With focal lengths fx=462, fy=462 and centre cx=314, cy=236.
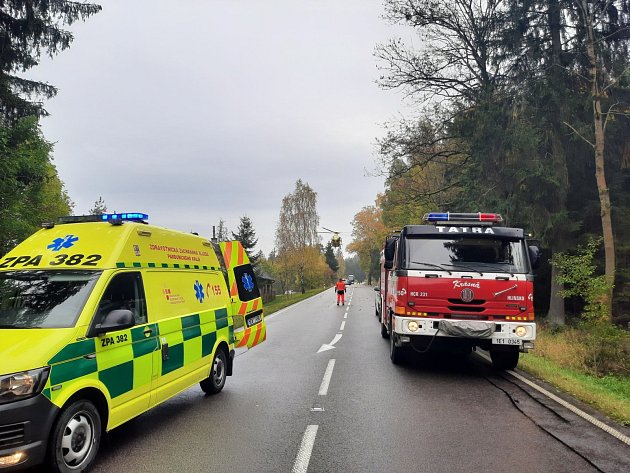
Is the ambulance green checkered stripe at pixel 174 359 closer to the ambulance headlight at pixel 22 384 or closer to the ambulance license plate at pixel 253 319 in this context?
the ambulance headlight at pixel 22 384

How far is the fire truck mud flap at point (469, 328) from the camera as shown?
7715 mm

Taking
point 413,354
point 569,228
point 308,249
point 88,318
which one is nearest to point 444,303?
point 413,354

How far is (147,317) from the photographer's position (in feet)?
16.7

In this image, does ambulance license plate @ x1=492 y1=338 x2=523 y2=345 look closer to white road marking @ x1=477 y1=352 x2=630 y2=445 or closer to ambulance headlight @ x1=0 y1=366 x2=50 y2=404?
white road marking @ x1=477 y1=352 x2=630 y2=445

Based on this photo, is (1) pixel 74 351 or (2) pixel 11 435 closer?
(2) pixel 11 435

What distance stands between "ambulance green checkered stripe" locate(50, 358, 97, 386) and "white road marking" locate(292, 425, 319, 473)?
2039 millimetres

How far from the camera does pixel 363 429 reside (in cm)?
534

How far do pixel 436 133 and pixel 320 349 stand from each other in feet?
43.5

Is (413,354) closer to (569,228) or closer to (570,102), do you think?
(569,228)

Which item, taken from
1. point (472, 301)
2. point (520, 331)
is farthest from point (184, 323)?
point (520, 331)

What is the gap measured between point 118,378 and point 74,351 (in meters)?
0.66

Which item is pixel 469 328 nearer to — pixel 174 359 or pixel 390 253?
pixel 390 253

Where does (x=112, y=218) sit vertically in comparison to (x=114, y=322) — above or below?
above

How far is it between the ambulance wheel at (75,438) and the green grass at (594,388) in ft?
19.2
